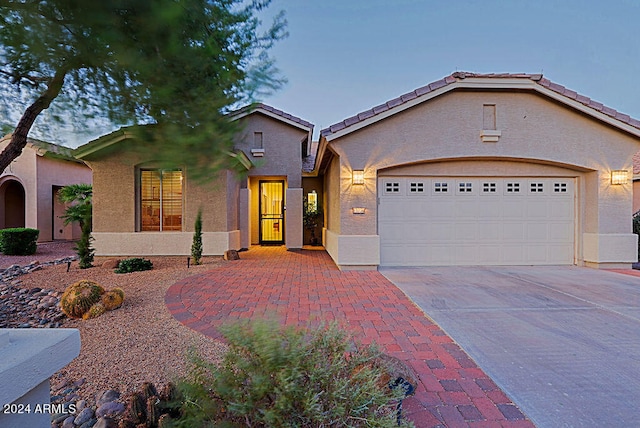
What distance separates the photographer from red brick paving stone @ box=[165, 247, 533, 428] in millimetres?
2730

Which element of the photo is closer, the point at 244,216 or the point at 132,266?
the point at 132,266

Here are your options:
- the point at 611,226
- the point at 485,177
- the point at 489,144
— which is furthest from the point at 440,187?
the point at 611,226

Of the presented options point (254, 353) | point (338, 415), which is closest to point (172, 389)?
point (254, 353)

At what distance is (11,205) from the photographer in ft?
56.9

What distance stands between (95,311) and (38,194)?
45.7 ft

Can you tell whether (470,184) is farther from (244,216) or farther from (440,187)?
(244,216)

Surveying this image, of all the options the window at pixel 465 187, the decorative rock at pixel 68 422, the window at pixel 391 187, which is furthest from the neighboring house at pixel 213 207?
the window at pixel 465 187

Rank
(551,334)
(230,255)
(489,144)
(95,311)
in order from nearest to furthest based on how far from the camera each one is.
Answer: (551,334) < (95,311) < (489,144) < (230,255)

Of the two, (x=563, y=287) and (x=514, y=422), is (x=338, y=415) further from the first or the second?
(x=563, y=287)

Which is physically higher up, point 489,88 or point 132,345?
point 489,88

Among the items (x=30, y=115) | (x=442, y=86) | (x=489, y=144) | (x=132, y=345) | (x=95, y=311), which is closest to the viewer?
(x=30, y=115)

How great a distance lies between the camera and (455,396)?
2.90 m

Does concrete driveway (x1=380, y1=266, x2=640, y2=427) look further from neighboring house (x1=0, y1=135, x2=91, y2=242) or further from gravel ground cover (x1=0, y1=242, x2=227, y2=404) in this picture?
neighboring house (x1=0, y1=135, x2=91, y2=242)

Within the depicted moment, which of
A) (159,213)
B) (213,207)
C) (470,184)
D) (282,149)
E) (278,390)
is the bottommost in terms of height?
(278,390)
